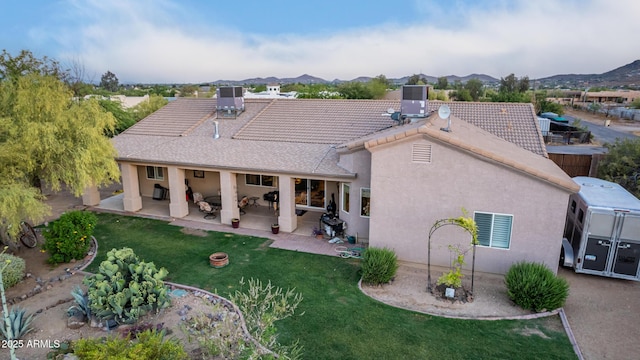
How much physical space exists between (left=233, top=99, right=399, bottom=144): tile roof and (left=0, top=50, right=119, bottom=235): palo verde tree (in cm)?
712

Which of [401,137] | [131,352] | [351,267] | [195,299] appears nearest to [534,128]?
[401,137]

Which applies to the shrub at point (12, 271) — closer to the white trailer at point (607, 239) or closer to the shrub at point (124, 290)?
the shrub at point (124, 290)

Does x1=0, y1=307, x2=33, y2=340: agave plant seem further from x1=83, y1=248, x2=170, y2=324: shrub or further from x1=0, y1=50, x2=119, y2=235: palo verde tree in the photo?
x1=0, y1=50, x2=119, y2=235: palo verde tree

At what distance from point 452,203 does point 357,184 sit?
12.8 feet

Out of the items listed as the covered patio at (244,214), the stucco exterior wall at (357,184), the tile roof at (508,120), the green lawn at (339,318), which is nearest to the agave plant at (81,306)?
the green lawn at (339,318)

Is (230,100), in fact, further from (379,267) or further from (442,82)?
(442,82)

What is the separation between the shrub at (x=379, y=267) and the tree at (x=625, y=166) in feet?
42.4

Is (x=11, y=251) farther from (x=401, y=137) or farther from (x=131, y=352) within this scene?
(x=401, y=137)

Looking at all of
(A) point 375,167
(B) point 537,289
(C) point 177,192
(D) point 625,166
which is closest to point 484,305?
(B) point 537,289

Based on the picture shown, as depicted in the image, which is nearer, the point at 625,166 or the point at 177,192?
the point at 625,166

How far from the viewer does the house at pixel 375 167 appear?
1219 cm

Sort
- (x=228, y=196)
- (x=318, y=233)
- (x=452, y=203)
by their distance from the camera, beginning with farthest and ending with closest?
1. (x=228, y=196)
2. (x=318, y=233)
3. (x=452, y=203)

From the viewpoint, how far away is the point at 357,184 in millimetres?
15172

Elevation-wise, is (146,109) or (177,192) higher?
(146,109)
